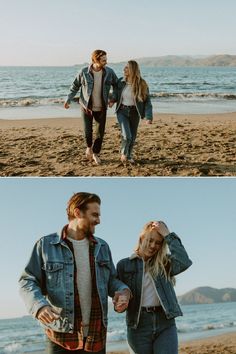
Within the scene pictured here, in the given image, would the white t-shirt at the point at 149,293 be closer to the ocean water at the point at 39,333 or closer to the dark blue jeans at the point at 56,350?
the dark blue jeans at the point at 56,350

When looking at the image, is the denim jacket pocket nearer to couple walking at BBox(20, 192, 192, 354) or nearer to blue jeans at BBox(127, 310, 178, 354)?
couple walking at BBox(20, 192, 192, 354)

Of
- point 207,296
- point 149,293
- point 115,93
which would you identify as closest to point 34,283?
point 149,293

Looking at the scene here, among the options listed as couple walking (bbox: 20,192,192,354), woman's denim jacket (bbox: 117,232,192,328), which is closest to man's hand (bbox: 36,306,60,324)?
couple walking (bbox: 20,192,192,354)

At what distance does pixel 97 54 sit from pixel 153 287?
13.4ft

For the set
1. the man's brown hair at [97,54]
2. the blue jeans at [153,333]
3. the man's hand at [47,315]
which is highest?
the man's brown hair at [97,54]

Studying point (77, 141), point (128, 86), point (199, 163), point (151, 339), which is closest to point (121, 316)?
point (77, 141)

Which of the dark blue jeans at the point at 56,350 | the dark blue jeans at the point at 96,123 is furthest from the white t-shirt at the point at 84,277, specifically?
the dark blue jeans at the point at 96,123

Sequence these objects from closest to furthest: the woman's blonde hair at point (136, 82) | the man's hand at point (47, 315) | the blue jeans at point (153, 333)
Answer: the man's hand at point (47, 315) < the blue jeans at point (153, 333) < the woman's blonde hair at point (136, 82)

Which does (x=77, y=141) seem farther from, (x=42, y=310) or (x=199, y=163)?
(x=42, y=310)

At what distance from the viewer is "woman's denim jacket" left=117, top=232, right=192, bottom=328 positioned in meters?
4.25

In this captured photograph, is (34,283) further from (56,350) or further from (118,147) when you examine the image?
(118,147)

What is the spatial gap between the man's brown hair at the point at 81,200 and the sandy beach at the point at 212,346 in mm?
7347

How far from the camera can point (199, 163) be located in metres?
8.69

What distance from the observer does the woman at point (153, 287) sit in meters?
4.20
